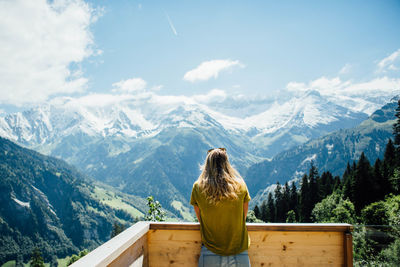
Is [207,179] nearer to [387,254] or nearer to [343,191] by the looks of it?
[387,254]

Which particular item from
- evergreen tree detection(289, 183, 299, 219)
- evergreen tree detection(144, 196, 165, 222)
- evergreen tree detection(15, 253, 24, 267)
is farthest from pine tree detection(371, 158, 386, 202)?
evergreen tree detection(15, 253, 24, 267)

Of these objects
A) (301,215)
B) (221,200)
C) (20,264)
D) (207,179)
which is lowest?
(20,264)

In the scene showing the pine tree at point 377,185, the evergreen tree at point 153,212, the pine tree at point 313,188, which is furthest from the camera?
the pine tree at point 313,188

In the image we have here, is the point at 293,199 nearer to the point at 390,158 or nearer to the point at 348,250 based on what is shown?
the point at 390,158

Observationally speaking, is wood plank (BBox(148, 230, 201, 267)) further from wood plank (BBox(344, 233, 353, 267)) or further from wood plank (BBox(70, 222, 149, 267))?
wood plank (BBox(344, 233, 353, 267))

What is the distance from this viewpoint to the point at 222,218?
3377 millimetres

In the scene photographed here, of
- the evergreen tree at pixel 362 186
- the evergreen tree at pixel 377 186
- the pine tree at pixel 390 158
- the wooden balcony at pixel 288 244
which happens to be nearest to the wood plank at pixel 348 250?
the wooden balcony at pixel 288 244

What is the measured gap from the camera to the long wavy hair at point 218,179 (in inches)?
131

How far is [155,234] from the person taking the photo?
4.34 meters

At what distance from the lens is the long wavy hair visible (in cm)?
334

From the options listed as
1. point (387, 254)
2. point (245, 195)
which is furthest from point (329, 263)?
point (245, 195)

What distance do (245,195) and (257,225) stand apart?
799 mm

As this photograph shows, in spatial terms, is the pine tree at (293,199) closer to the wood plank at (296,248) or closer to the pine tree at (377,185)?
the pine tree at (377,185)

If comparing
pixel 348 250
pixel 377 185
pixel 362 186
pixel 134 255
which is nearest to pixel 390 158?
pixel 377 185
